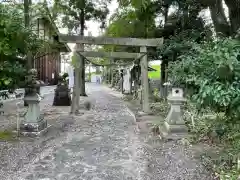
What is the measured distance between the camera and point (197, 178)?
4469 mm

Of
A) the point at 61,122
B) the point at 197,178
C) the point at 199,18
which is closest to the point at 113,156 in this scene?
the point at 197,178

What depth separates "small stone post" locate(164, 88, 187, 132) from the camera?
7.30m

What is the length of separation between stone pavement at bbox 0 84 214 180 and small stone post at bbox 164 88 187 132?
68 centimetres

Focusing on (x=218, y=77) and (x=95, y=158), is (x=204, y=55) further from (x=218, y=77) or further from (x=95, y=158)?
(x=95, y=158)

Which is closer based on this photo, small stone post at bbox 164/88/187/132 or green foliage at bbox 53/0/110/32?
small stone post at bbox 164/88/187/132

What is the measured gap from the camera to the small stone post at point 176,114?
7.30 metres

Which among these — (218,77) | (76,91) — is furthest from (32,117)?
(218,77)

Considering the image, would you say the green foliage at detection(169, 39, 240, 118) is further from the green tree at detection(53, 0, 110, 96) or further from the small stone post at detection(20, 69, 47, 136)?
the green tree at detection(53, 0, 110, 96)

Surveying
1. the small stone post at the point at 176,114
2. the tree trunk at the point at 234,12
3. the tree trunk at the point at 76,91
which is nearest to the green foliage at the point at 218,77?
the small stone post at the point at 176,114

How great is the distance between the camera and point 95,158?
5500mm

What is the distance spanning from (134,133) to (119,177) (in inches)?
134

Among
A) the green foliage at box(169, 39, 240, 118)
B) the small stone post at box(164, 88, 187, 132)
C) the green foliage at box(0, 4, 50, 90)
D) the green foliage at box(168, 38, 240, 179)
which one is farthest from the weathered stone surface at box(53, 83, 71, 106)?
the green foliage at box(169, 39, 240, 118)

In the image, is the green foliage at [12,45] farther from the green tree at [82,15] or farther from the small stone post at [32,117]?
the green tree at [82,15]

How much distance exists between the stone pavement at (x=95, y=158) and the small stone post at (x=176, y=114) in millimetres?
677
